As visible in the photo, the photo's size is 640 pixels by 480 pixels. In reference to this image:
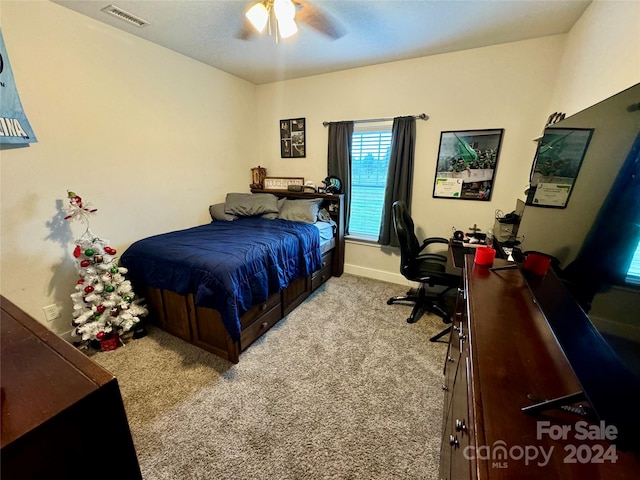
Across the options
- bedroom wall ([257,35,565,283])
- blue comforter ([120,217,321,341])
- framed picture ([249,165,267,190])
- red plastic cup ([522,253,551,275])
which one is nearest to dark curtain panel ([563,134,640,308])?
red plastic cup ([522,253,551,275])

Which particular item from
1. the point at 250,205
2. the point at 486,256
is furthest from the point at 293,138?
the point at 486,256

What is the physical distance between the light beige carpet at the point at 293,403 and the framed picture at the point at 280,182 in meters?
2.01

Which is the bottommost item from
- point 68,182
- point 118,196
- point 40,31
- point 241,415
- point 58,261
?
point 241,415

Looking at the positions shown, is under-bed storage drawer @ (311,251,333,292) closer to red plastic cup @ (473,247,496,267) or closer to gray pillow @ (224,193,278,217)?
gray pillow @ (224,193,278,217)

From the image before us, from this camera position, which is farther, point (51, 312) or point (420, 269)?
point (420, 269)

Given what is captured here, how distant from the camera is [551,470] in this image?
0.51m

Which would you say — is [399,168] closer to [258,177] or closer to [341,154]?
[341,154]

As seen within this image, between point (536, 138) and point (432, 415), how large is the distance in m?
2.50

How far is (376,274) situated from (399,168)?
1.41 metres

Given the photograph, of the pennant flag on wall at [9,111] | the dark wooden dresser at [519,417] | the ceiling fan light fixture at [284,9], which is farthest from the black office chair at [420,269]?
the pennant flag on wall at [9,111]

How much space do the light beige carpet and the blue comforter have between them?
0.42 m

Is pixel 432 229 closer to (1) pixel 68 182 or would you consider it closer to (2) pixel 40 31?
(1) pixel 68 182

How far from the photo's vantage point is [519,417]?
2.03 ft

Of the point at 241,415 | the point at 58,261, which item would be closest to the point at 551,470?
the point at 241,415
